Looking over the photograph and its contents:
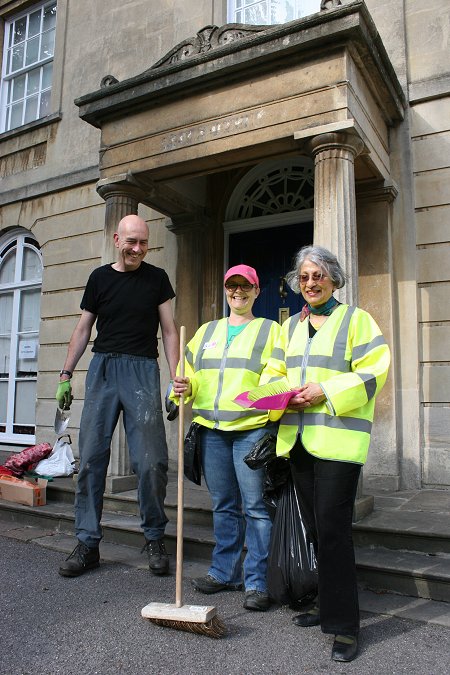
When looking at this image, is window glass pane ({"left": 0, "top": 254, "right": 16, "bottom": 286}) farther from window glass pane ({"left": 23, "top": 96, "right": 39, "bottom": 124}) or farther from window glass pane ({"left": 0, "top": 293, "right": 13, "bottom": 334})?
window glass pane ({"left": 23, "top": 96, "right": 39, "bottom": 124})

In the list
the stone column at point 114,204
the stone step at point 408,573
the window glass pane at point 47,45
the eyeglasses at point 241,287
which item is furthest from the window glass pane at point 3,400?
the stone step at point 408,573

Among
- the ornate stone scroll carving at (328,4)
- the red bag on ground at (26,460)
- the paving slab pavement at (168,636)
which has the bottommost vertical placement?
the paving slab pavement at (168,636)

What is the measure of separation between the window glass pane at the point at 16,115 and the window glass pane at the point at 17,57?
0.75 m

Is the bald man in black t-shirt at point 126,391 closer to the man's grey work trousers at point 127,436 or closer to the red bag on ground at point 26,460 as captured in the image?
the man's grey work trousers at point 127,436

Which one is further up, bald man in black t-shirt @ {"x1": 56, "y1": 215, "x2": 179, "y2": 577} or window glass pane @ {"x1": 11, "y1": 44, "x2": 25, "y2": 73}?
window glass pane @ {"x1": 11, "y1": 44, "x2": 25, "y2": 73}

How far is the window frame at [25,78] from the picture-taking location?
9273 mm

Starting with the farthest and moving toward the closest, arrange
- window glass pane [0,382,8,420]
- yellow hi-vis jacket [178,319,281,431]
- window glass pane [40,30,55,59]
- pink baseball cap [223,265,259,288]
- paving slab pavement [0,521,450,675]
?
window glass pane [40,30,55,59]
window glass pane [0,382,8,420]
pink baseball cap [223,265,259,288]
yellow hi-vis jacket [178,319,281,431]
paving slab pavement [0,521,450,675]

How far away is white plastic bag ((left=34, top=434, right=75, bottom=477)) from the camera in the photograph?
601cm

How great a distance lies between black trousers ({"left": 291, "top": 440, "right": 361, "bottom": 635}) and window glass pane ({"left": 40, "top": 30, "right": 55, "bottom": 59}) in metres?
9.27

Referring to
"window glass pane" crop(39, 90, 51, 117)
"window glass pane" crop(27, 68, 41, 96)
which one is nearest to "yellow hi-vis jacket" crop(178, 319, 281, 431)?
"window glass pane" crop(39, 90, 51, 117)

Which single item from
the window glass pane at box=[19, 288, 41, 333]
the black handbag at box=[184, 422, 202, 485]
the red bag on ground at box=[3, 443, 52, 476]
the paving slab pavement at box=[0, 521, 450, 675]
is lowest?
the paving slab pavement at box=[0, 521, 450, 675]

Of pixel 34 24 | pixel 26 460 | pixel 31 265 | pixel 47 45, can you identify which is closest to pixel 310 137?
pixel 26 460

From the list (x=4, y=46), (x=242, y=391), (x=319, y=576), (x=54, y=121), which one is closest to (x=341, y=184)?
(x=242, y=391)

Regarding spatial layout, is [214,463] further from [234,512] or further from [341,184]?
[341,184]
